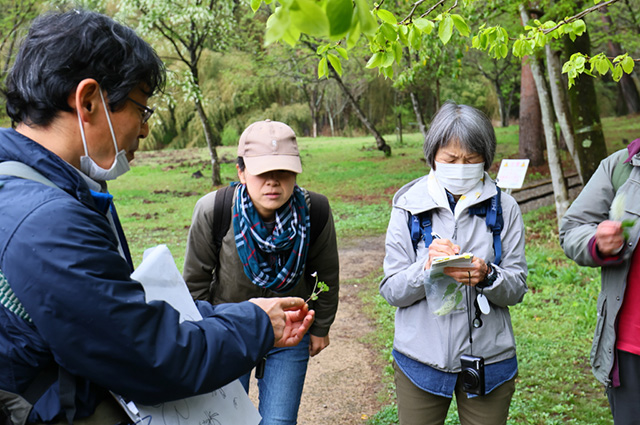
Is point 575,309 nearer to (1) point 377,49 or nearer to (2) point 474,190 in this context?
(2) point 474,190

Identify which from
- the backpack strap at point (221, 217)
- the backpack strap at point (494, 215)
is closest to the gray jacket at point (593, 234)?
the backpack strap at point (494, 215)

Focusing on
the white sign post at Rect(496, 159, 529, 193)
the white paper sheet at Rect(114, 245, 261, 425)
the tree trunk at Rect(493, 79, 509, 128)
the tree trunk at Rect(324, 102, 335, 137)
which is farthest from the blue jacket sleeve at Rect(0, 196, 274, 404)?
the tree trunk at Rect(324, 102, 335, 137)

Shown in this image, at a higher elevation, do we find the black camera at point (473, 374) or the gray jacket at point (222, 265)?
the gray jacket at point (222, 265)

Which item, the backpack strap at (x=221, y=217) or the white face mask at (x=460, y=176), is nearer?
the white face mask at (x=460, y=176)

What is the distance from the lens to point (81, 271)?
1.24 meters

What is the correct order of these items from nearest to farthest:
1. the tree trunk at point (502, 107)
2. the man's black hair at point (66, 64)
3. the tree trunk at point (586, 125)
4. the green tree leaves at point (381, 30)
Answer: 1. the green tree leaves at point (381, 30)
2. the man's black hair at point (66, 64)
3. the tree trunk at point (586, 125)
4. the tree trunk at point (502, 107)

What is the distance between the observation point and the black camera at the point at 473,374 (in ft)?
7.77

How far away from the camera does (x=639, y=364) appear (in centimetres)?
245

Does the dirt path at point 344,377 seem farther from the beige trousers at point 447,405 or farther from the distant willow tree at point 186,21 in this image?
the distant willow tree at point 186,21

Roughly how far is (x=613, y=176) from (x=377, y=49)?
1262 mm

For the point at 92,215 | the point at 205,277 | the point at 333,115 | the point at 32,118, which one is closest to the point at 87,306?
the point at 92,215

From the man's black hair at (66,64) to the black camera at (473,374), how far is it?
173cm

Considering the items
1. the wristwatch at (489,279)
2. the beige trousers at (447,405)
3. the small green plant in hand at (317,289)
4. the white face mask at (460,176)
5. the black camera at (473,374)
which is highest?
the white face mask at (460,176)

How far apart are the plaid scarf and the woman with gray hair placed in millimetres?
433
